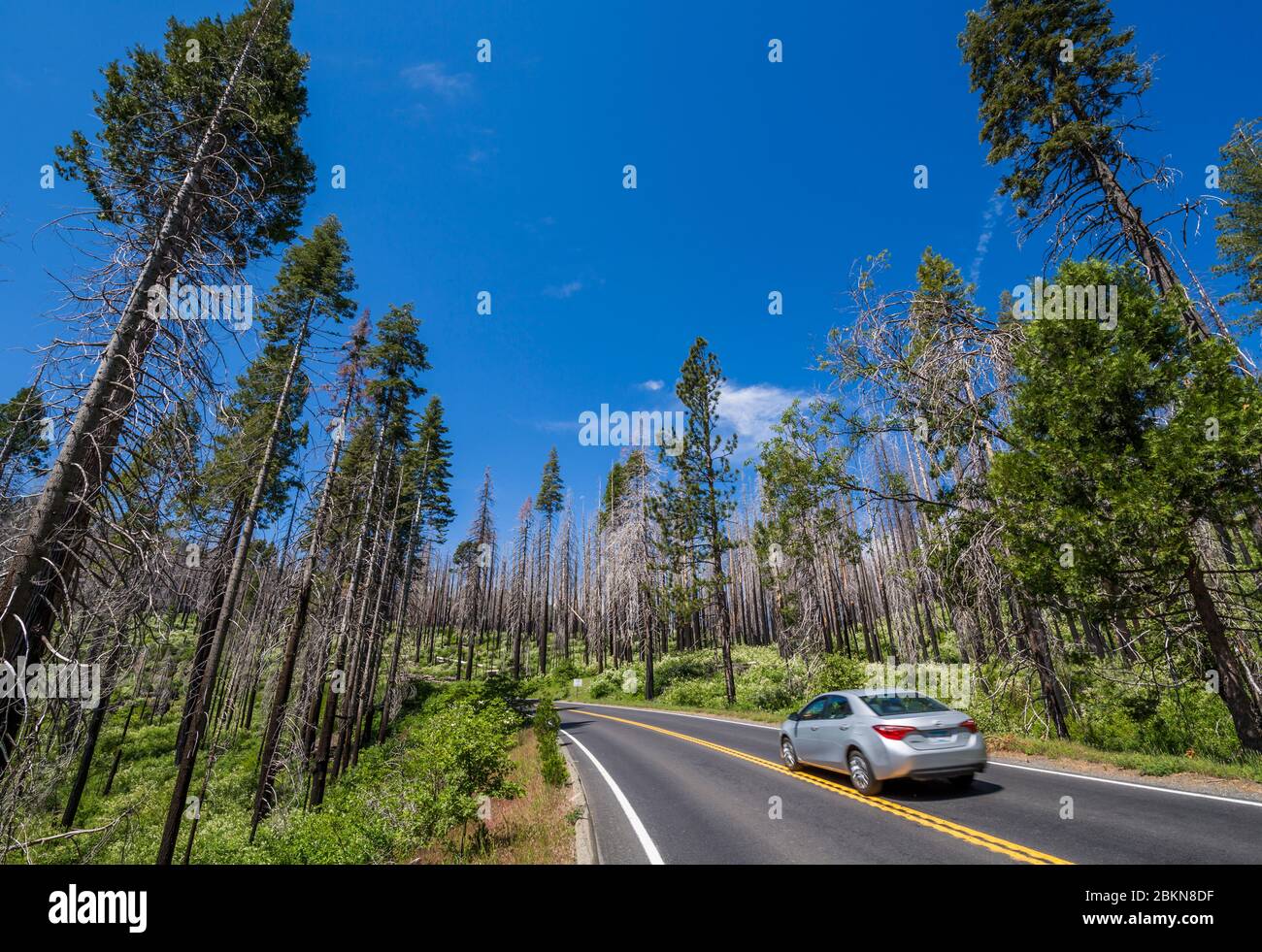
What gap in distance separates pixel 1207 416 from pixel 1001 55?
11.3 metres

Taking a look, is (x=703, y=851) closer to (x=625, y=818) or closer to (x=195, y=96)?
(x=625, y=818)

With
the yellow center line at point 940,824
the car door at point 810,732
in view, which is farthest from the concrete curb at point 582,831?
the car door at point 810,732

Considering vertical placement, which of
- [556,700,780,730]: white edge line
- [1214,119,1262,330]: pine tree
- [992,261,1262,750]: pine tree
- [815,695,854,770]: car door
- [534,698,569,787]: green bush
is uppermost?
[1214,119,1262,330]: pine tree

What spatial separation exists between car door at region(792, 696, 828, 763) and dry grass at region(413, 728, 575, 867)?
466cm

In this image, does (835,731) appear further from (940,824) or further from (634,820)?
(634,820)

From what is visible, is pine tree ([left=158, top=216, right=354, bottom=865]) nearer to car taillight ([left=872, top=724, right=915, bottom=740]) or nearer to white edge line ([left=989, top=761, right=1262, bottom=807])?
car taillight ([left=872, top=724, right=915, bottom=740])

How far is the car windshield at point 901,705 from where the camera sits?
760 cm

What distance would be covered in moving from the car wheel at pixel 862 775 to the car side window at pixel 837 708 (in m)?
0.58

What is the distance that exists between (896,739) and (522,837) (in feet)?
19.2

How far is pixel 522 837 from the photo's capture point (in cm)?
738

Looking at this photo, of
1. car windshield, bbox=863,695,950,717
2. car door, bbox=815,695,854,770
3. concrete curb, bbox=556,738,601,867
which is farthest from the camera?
car door, bbox=815,695,854,770

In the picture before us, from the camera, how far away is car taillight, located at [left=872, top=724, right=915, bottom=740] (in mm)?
7273

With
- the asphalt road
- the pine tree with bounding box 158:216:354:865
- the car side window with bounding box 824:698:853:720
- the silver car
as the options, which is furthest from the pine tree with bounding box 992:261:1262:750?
the pine tree with bounding box 158:216:354:865
